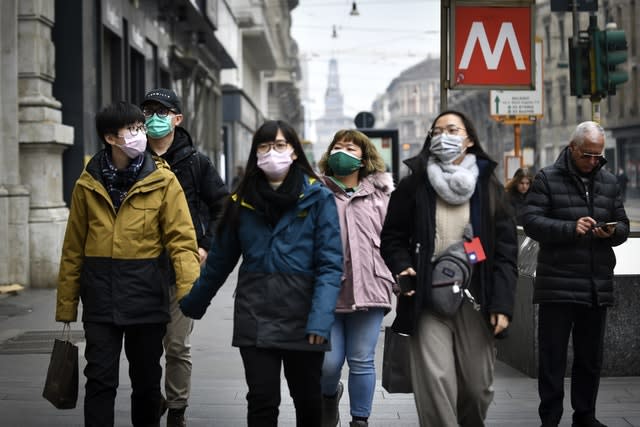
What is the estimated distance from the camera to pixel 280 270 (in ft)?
16.2

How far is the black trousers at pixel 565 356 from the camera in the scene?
248 inches

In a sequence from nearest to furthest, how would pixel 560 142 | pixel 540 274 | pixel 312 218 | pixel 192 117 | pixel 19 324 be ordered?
pixel 312 218 < pixel 540 274 < pixel 19 324 < pixel 192 117 < pixel 560 142

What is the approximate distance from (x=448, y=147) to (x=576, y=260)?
62.0 inches

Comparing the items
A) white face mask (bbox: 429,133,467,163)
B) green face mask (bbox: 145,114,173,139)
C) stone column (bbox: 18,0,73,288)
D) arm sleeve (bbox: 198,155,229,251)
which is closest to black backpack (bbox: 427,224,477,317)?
white face mask (bbox: 429,133,467,163)

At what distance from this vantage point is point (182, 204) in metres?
5.69

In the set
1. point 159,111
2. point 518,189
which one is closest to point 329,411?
point 159,111

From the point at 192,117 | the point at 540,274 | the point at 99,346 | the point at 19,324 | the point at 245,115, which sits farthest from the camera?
the point at 245,115

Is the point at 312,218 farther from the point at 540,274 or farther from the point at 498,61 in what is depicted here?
the point at 498,61

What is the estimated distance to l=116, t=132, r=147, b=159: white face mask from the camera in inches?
216

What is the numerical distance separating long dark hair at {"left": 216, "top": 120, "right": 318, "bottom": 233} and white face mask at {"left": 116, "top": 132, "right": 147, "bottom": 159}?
663 millimetres

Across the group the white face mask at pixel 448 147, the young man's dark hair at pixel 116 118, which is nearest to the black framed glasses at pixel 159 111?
the young man's dark hair at pixel 116 118

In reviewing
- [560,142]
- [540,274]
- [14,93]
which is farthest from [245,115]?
[540,274]

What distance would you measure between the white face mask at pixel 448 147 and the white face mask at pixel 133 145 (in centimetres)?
142

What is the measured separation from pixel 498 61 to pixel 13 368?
4319mm
